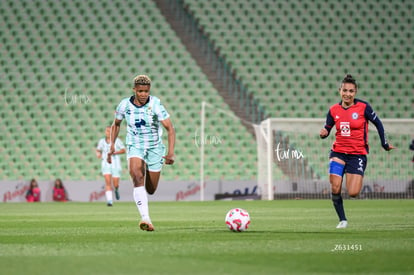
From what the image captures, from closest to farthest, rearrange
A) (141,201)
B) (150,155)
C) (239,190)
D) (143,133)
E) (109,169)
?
(141,201) < (143,133) < (150,155) < (109,169) < (239,190)

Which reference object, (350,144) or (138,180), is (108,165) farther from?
(350,144)

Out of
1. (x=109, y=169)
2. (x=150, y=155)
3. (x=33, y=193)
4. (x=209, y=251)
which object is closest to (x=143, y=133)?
(x=150, y=155)

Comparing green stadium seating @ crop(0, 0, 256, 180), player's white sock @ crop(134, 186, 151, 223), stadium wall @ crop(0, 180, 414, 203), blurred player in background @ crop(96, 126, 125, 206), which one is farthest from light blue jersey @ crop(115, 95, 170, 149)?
green stadium seating @ crop(0, 0, 256, 180)

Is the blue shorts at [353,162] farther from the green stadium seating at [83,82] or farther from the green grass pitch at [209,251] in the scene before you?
the green stadium seating at [83,82]

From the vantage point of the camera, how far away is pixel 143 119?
398 inches

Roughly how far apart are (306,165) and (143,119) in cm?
1584

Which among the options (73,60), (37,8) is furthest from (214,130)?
(37,8)

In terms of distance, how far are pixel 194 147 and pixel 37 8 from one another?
8661mm

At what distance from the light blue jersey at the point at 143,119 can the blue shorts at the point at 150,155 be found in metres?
0.05

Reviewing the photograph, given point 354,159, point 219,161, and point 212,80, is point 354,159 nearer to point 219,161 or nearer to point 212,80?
point 219,161

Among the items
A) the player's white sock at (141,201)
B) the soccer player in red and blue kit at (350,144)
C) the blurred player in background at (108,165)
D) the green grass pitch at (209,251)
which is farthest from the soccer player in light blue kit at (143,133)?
the blurred player in background at (108,165)

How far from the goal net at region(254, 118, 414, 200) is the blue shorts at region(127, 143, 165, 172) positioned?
1333cm

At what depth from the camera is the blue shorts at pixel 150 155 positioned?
33.5ft

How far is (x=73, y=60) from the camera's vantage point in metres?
28.1
